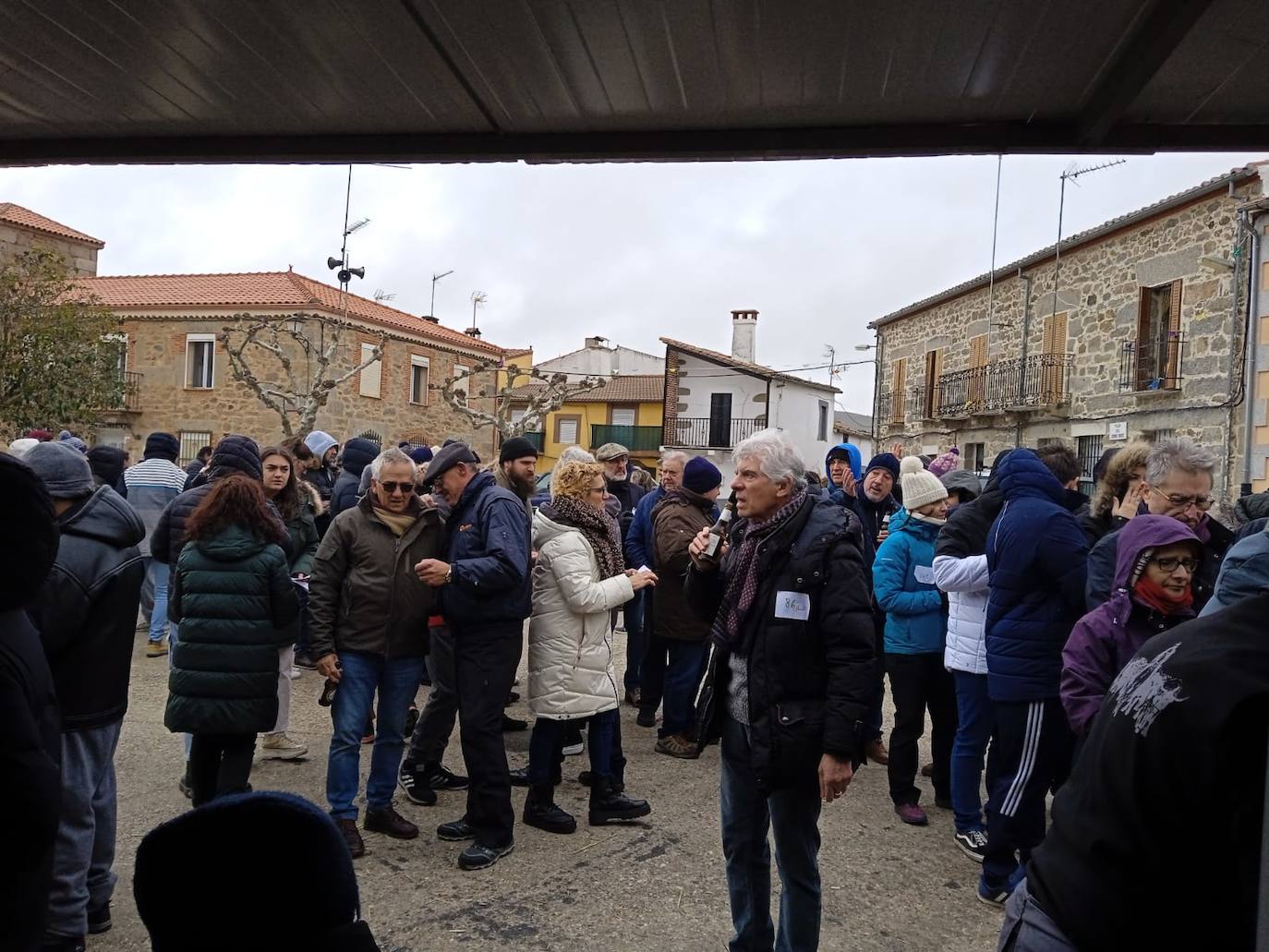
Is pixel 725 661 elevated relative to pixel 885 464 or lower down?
lower down

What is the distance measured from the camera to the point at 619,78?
2096 mm

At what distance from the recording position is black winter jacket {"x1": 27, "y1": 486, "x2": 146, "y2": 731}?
320 centimetres

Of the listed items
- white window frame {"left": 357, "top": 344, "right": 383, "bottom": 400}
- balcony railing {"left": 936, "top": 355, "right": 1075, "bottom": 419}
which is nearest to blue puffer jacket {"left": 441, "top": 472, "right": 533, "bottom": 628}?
balcony railing {"left": 936, "top": 355, "right": 1075, "bottom": 419}

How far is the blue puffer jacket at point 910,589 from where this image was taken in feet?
16.8

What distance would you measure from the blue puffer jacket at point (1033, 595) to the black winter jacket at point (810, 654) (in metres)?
1.06

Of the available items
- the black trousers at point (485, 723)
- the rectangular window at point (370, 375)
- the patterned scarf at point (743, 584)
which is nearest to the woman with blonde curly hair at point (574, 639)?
the black trousers at point (485, 723)

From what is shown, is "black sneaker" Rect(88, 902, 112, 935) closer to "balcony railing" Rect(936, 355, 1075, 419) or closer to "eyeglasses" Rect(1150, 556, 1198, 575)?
"eyeglasses" Rect(1150, 556, 1198, 575)

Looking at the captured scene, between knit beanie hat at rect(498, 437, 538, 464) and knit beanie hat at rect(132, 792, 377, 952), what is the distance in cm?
378

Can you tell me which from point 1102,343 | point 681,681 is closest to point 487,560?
point 681,681

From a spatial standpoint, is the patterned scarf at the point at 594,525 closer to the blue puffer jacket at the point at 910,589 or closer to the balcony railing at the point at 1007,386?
the blue puffer jacket at the point at 910,589

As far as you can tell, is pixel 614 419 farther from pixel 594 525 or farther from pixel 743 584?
pixel 743 584

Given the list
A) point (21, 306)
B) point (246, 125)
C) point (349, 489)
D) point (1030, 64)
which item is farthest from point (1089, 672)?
point (21, 306)

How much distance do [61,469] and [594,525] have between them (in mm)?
2425

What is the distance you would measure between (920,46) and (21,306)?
20265mm
